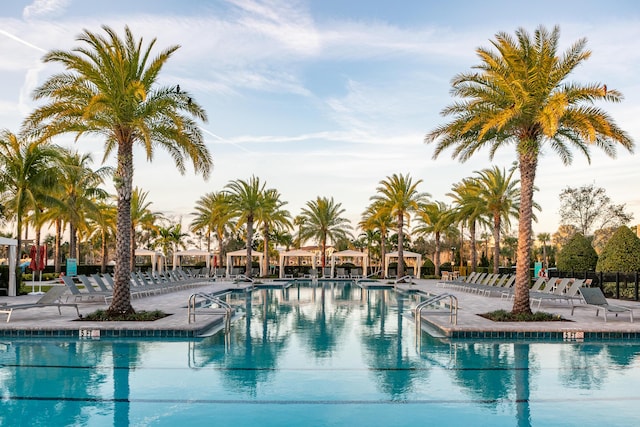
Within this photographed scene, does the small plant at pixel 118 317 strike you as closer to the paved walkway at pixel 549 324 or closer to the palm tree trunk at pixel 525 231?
the paved walkway at pixel 549 324

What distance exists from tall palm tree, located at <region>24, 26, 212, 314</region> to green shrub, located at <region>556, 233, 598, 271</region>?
21.7m

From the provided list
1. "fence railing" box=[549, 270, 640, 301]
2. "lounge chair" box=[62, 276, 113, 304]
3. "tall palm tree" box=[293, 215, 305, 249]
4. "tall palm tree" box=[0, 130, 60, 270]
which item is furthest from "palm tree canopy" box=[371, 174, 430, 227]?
"lounge chair" box=[62, 276, 113, 304]

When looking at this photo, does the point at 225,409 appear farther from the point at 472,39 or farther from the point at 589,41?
→ the point at 472,39

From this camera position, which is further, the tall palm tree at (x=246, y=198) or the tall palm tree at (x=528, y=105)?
the tall palm tree at (x=246, y=198)

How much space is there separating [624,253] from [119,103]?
2051 centimetres

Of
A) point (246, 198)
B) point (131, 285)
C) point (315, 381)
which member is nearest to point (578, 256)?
point (246, 198)

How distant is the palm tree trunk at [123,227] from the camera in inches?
542

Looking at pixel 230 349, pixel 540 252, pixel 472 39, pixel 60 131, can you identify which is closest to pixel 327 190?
pixel 472 39

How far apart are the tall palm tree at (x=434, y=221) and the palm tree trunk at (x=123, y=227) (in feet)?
91.2

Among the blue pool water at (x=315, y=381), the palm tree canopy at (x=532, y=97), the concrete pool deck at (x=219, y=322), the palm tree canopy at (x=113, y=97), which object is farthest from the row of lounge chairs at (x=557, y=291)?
the palm tree canopy at (x=113, y=97)

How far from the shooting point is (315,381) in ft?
27.1

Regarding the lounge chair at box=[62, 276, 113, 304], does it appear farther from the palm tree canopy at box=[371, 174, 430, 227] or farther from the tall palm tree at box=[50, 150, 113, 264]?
the palm tree canopy at box=[371, 174, 430, 227]

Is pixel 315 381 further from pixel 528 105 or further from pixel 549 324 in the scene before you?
pixel 528 105

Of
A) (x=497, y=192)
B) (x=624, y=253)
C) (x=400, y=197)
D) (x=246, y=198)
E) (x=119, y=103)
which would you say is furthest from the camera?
(x=400, y=197)
